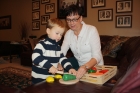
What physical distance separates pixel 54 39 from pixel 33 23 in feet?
14.1

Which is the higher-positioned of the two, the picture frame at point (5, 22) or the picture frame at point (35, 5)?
the picture frame at point (35, 5)

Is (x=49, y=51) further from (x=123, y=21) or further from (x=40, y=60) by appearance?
(x=123, y=21)

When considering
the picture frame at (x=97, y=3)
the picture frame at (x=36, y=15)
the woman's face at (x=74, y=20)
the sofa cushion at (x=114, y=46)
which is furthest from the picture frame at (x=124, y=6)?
the picture frame at (x=36, y=15)

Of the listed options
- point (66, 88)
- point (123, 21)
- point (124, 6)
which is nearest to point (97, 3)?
point (124, 6)

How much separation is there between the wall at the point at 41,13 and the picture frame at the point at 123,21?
75 mm

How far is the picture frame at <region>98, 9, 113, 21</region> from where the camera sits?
147 inches

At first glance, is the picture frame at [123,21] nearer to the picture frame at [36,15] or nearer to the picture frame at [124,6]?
the picture frame at [124,6]

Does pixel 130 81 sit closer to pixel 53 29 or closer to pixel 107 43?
pixel 53 29

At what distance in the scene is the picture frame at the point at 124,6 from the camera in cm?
347

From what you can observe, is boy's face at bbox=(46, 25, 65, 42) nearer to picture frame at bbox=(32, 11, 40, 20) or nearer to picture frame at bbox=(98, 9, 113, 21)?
picture frame at bbox=(98, 9, 113, 21)

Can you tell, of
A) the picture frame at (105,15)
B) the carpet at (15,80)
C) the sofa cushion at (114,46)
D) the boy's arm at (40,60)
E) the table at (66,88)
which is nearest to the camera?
the table at (66,88)

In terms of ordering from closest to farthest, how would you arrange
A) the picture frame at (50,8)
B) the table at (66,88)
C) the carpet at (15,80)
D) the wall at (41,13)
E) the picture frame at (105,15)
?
the table at (66,88) → the carpet at (15,80) → the wall at (41,13) → the picture frame at (105,15) → the picture frame at (50,8)

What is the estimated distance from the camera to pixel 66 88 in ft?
3.37

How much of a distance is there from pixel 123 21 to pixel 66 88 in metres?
3.00
